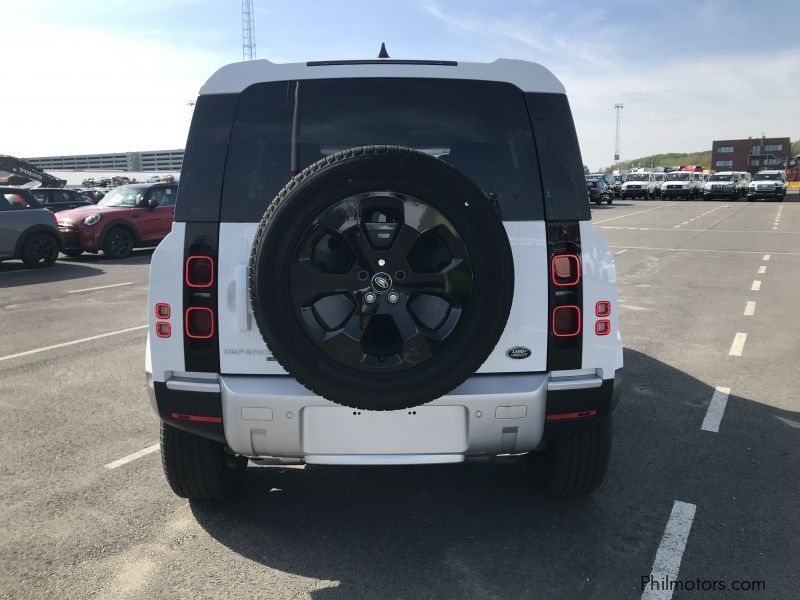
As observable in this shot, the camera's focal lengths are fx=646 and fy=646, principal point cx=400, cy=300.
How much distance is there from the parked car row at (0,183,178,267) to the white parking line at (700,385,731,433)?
31.9ft

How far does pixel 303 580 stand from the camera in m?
2.70

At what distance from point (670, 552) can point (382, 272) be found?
1834 mm

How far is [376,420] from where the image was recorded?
8.74 ft

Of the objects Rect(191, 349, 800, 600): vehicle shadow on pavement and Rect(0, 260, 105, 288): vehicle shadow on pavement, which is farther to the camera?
Rect(0, 260, 105, 288): vehicle shadow on pavement

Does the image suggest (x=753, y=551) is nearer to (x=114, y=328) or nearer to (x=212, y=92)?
(x=212, y=92)

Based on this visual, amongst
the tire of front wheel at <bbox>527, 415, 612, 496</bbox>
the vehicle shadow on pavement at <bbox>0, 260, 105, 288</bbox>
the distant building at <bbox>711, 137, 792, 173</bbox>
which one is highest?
the distant building at <bbox>711, 137, 792, 173</bbox>

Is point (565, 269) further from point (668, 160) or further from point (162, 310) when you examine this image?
point (668, 160)

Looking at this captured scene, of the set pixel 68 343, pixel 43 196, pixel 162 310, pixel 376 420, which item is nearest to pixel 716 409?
pixel 376 420

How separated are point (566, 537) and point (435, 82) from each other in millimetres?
2171

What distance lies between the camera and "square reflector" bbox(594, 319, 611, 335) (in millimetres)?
2809

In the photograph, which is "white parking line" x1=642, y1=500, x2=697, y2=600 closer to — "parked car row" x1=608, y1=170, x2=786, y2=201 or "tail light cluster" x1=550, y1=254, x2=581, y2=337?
"tail light cluster" x1=550, y1=254, x2=581, y2=337

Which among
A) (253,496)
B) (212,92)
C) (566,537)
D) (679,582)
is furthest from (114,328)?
(679,582)

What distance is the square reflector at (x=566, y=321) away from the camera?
2.76 m

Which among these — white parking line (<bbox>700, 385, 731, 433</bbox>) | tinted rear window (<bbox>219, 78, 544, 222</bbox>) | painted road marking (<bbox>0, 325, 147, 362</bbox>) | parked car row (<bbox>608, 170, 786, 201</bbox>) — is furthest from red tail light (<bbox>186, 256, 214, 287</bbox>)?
parked car row (<bbox>608, 170, 786, 201</bbox>)
